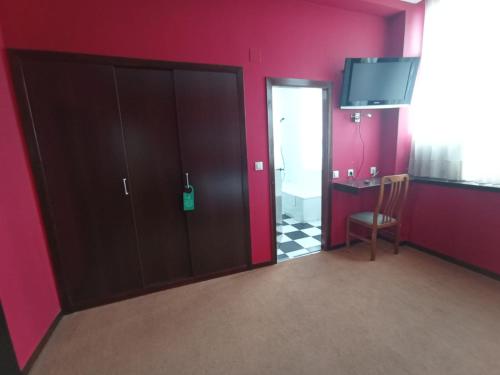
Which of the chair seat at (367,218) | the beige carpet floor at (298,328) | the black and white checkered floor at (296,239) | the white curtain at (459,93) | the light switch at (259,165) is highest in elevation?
the white curtain at (459,93)

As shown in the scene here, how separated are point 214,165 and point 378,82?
1.99m

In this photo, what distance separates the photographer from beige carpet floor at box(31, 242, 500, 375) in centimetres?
148

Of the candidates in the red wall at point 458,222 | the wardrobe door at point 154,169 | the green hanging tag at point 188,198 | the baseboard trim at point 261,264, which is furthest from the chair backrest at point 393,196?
the wardrobe door at point 154,169

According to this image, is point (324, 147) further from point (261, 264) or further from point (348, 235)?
point (261, 264)

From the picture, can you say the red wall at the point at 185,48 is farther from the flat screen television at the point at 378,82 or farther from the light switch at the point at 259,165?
the flat screen television at the point at 378,82

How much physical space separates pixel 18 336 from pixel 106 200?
1.00 m

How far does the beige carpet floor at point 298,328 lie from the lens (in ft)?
4.86

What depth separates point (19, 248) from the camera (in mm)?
1587

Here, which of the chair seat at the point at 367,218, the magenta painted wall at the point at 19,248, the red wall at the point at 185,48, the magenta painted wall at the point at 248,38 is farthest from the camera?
the chair seat at the point at 367,218

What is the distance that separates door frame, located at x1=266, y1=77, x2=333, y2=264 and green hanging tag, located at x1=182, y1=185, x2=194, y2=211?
0.85 meters

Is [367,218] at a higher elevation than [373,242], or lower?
higher

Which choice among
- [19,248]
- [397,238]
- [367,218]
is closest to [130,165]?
[19,248]

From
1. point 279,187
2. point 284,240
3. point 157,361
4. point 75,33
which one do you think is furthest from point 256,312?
point 75,33

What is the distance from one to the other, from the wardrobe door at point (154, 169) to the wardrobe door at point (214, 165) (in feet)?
0.33
